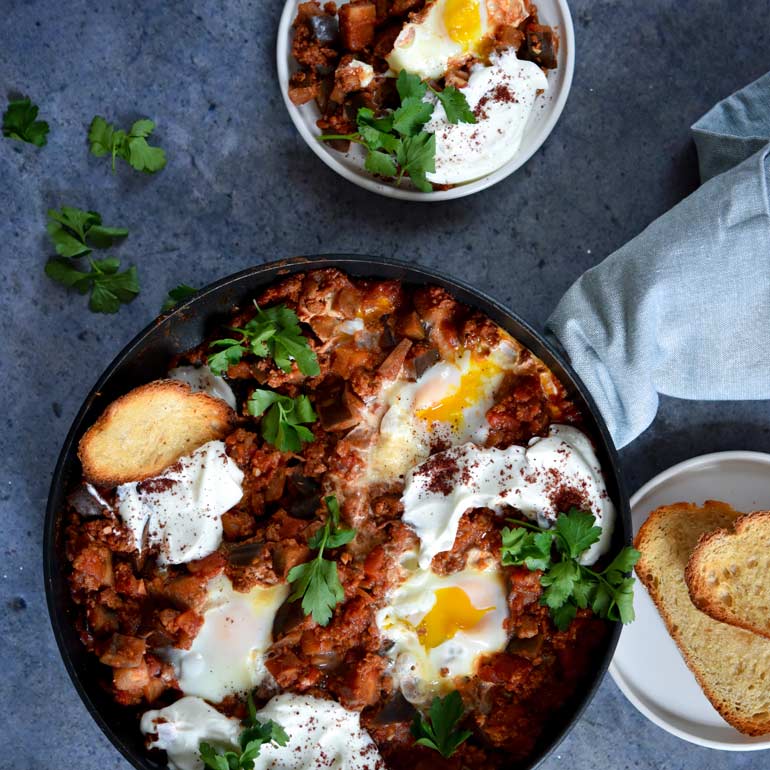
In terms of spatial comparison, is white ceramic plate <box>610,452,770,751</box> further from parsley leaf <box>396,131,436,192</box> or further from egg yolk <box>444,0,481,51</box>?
egg yolk <box>444,0,481,51</box>


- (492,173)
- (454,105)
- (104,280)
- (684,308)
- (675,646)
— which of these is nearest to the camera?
(454,105)

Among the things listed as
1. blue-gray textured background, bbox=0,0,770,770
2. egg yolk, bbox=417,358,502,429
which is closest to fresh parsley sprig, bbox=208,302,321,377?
egg yolk, bbox=417,358,502,429

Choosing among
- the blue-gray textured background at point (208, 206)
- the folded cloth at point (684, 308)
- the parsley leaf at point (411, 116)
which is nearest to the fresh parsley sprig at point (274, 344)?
the blue-gray textured background at point (208, 206)

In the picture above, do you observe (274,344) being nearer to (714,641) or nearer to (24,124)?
(24,124)

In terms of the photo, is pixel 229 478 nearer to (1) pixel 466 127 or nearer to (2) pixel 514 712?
(2) pixel 514 712

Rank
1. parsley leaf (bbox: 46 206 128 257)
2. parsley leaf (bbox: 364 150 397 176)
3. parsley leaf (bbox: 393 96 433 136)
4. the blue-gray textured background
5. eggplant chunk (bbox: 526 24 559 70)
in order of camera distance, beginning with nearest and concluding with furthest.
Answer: parsley leaf (bbox: 393 96 433 136)
parsley leaf (bbox: 364 150 397 176)
eggplant chunk (bbox: 526 24 559 70)
parsley leaf (bbox: 46 206 128 257)
the blue-gray textured background

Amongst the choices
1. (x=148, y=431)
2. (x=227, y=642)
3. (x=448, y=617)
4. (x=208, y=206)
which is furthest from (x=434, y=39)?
(x=227, y=642)
